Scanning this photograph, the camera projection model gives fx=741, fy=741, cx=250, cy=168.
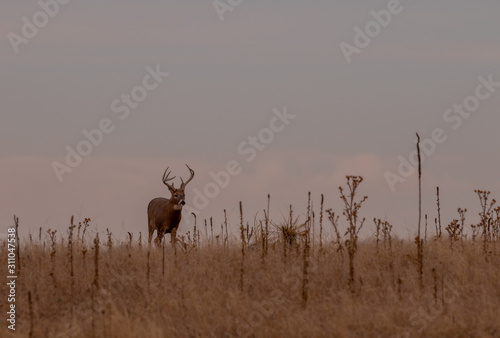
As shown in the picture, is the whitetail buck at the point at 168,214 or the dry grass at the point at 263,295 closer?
the dry grass at the point at 263,295

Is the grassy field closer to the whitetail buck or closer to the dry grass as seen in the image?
the dry grass

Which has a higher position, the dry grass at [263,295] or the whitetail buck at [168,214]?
the whitetail buck at [168,214]

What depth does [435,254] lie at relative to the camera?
1236 cm

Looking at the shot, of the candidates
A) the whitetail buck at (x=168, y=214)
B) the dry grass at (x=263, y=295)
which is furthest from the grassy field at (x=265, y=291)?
the whitetail buck at (x=168, y=214)

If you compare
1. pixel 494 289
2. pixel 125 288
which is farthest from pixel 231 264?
pixel 494 289

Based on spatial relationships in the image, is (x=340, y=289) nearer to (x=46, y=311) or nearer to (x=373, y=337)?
(x=373, y=337)

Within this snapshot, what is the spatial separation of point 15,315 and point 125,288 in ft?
5.11

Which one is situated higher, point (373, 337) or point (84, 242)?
point (84, 242)

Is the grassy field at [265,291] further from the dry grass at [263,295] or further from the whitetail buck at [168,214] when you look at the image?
the whitetail buck at [168,214]

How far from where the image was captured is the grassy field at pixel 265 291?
880cm

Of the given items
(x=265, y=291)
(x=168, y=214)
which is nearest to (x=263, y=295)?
(x=265, y=291)

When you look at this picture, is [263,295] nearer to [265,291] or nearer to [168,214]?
[265,291]

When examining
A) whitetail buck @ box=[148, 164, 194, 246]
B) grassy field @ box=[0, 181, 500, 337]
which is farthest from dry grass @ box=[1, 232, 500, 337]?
whitetail buck @ box=[148, 164, 194, 246]

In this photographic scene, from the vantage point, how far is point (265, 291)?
33.7ft
